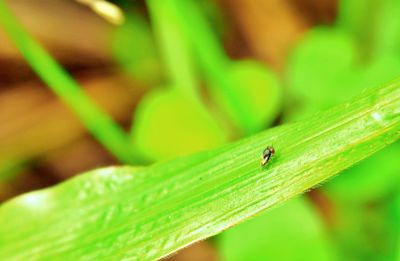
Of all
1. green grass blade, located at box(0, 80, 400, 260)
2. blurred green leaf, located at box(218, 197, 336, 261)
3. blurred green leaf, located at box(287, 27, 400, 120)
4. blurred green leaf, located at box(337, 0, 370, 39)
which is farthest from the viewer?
blurred green leaf, located at box(337, 0, 370, 39)

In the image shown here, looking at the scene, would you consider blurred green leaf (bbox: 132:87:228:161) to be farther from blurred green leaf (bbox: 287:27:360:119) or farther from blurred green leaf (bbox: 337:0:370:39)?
blurred green leaf (bbox: 337:0:370:39)

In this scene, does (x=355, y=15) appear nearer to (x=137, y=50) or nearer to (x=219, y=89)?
(x=219, y=89)

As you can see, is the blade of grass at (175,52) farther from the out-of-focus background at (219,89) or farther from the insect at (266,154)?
the insect at (266,154)

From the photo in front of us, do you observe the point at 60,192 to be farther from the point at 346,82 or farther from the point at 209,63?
the point at 346,82

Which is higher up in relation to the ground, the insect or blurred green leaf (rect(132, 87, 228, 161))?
blurred green leaf (rect(132, 87, 228, 161))

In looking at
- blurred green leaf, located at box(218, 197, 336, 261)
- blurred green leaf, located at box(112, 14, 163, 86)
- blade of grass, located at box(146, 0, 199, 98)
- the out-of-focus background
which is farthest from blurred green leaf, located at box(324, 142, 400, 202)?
blurred green leaf, located at box(112, 14, 163, 86)

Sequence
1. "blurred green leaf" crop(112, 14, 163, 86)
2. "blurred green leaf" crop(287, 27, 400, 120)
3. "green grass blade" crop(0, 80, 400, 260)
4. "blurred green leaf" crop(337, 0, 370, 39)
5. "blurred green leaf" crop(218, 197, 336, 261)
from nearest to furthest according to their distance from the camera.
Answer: "green grass blade" crop(0, 80, 400, 260)
"blurred green leaf" crop(218, 197, 336, 261)
"blurred green leaf" crop(287, 27, 400, 120)
"blurred green leaf" crop(337, 0, 370, 39)
"blurred green leaf" crop(112, 14, 163, 86)
